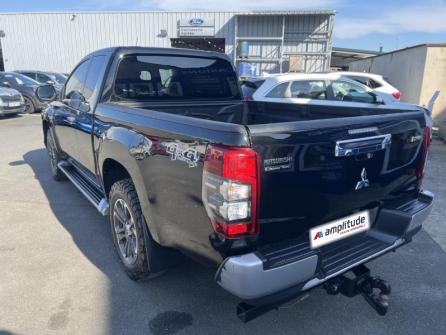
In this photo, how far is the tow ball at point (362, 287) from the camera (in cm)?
229

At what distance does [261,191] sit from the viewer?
1.85 metres

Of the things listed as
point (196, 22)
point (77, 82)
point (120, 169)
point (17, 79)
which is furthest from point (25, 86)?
point (196, 22)

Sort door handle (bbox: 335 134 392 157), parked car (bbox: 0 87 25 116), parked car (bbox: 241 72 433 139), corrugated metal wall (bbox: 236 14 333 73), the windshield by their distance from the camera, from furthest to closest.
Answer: corrugated metal wall (bbox: 236 14 333 73) < the windshield < parked car (bbox: 0 87 25 116) < parked car (bbox: 241 72 433 139) < door handle (bbox: 335 134 392 157)

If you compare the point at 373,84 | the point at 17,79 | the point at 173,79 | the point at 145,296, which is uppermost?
the point at 173,79

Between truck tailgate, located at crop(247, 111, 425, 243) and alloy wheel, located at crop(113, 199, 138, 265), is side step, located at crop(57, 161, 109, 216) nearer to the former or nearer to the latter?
alloy wheel, located at crop(113, 199, 138, 265)

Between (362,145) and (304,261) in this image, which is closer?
(304,261)

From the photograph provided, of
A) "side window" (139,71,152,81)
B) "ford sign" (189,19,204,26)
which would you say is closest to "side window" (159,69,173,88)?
"side window" (139,71,152,81)

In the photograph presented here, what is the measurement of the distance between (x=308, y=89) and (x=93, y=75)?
5378 millimetres

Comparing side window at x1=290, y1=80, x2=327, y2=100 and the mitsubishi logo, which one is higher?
side window at x1=290, y1=80, x2=327, y2=100

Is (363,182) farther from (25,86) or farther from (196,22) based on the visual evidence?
(196,22)

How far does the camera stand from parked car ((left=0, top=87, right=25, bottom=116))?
12012 millimetres

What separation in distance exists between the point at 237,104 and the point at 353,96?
513 centimetres

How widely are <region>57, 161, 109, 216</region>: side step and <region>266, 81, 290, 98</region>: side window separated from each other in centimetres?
455

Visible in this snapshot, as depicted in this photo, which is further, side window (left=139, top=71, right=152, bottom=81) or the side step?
side window (left=139, top=71, right=152, bottom=81)
